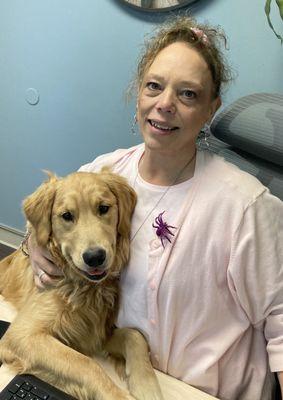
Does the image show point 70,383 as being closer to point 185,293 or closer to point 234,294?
point 185,293

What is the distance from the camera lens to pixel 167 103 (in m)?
1.08

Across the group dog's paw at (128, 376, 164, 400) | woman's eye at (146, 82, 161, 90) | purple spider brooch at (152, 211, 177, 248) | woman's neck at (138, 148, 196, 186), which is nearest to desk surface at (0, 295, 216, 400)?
dog's paw at (128, 376, 164, 400)

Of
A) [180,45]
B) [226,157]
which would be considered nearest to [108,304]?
[226,157]

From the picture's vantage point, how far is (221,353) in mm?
1069

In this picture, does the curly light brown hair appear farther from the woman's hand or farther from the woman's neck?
the woman's hand

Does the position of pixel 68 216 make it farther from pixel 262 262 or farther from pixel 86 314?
pixel 262 262

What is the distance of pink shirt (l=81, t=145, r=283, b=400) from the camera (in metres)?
1.02

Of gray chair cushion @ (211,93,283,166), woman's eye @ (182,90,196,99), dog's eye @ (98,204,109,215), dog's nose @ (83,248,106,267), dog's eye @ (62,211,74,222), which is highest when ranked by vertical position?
woman's eye @ (182,90,196,99)

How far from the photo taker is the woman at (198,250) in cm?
103

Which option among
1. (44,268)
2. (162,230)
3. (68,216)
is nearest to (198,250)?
(162,230)

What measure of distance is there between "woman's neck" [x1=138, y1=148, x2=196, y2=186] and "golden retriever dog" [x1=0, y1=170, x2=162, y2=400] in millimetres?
93

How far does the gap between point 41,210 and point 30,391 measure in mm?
470

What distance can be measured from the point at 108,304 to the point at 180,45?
2.50 feet

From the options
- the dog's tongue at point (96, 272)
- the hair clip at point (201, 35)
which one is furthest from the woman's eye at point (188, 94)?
the dog's tongue at point (96, 272)
